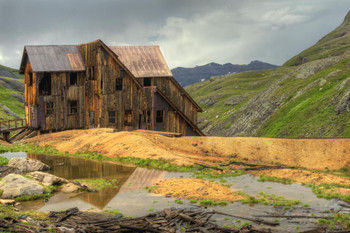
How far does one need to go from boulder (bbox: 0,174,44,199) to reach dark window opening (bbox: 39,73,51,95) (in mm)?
28299

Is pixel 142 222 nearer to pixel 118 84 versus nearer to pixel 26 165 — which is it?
pixel 26 165

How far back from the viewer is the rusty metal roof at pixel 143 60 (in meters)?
54.8

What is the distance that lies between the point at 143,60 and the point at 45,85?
14.9m

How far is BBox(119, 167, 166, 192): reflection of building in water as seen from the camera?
77.9ft

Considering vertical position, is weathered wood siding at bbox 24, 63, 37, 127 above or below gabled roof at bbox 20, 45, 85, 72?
below

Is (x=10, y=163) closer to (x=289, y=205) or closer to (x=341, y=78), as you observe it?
(x=289, y=205)

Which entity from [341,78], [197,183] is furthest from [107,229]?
[341,78]

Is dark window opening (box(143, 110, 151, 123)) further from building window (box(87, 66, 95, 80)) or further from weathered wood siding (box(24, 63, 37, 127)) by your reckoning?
weathered wood siding (box(24, 63, 37, 127))

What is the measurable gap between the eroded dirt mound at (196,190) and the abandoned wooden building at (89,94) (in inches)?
1081

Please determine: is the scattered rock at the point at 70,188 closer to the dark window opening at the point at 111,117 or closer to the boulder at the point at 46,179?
the boulder at the point at 46,179

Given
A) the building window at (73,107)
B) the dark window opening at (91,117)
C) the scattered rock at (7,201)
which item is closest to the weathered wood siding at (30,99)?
the building window at (73,107)

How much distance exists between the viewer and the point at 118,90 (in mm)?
50562

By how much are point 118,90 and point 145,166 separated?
22099mm

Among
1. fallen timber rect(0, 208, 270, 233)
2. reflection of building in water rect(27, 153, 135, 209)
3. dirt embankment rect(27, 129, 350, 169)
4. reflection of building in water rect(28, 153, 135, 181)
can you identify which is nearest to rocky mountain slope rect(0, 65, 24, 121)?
dirt embankment rect(27, 129, 350, 169)
